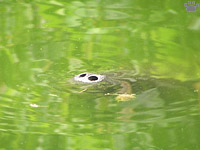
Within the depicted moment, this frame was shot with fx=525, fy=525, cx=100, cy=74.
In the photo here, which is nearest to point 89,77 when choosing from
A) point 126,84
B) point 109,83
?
point 109,83

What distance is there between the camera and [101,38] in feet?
17.9

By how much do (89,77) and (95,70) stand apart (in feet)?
1.03

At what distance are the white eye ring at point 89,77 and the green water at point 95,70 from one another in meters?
0.12

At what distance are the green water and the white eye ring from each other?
12cm

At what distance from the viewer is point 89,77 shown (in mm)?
4316

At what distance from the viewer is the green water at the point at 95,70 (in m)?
3.50

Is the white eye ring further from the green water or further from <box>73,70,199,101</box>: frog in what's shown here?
the green water

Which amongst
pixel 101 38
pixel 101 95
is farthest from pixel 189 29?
pixel 101 95

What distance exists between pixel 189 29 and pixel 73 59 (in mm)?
1518

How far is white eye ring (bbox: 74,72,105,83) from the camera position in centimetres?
430

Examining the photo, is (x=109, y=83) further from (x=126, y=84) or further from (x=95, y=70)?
(x=95, y=70)

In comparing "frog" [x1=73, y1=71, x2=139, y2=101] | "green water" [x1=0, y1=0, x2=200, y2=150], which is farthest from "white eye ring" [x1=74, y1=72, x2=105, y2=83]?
"green water" [x1=0, y1=0, x2=200, y2=150]

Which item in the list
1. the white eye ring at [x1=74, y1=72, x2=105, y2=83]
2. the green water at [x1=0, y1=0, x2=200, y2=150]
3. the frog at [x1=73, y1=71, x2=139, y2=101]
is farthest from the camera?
the white eye ring at [x1=74, y1=72, x2=105, y2=83]

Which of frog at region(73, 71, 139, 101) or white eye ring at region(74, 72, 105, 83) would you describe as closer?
frog at region(73, 71, 139, 101)
